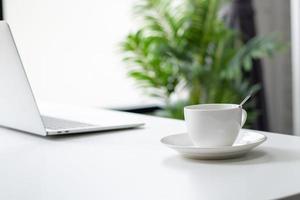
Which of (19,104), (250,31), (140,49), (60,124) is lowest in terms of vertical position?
(250,31)

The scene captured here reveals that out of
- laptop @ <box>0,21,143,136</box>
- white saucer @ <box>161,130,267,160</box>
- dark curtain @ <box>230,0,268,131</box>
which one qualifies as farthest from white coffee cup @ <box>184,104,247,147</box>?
dark curtain @ <box>230,0,268,131</box>

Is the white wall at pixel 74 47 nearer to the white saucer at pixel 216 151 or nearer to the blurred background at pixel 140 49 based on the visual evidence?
the blurred background at pixel 140 49

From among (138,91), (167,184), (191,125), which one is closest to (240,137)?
(191,125)

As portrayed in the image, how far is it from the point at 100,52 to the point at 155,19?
41 cm

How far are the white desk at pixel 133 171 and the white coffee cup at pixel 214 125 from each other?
0.13ft

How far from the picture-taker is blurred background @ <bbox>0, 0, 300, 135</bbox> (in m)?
3.33

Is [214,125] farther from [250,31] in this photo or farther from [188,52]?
[250,31]

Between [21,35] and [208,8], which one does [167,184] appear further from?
[208,8]

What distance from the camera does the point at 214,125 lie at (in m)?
0.86

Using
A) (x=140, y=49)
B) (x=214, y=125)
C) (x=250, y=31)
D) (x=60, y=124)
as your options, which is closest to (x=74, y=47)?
(x=140, y=49)

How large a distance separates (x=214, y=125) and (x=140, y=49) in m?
2.63

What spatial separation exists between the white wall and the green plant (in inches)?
6.0

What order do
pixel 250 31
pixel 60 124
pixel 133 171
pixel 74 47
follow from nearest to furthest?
pixel 133 171, pixel 60 124, pixel 74 47, pixel 250 31

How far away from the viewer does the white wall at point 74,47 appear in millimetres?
3264
